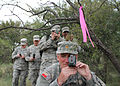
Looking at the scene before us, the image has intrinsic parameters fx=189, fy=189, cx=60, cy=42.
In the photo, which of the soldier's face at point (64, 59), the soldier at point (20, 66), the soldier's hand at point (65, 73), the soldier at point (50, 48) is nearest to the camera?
the soldier's hand at point (65, 73)

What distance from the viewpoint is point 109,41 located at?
20.6 ft

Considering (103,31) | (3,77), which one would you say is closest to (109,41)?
(103,31)

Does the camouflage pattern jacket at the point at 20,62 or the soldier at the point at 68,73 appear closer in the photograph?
the soldier at the point at 68,73

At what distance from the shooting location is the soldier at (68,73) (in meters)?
2.31

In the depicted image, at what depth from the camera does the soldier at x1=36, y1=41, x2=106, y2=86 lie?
7.59ft

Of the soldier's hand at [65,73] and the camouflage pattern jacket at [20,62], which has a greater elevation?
the soldier's hand at [65,73]

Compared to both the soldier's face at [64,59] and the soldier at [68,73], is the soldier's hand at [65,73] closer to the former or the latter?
the soldier at [68,73]

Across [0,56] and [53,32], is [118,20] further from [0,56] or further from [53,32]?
[0,56]

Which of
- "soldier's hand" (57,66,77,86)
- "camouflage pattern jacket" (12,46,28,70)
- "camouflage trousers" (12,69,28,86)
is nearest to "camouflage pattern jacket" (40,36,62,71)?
"camouflage pattern jacket" (12,46,28,70)

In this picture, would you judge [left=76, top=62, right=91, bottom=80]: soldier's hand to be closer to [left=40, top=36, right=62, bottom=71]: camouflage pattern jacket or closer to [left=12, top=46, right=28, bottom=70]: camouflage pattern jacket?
[left=40, top=36, right=62, bottom=71]: camouflage pattern jacket

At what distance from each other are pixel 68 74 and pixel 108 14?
14.4ft

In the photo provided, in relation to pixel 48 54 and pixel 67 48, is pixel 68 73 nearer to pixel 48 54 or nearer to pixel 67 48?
pixel 67 48

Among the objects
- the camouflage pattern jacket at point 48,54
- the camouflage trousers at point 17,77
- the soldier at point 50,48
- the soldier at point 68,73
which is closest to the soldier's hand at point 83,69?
the soldier at point 68,73

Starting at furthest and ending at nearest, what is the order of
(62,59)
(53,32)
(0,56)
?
(0,56)
(53,32)
(62,59)
